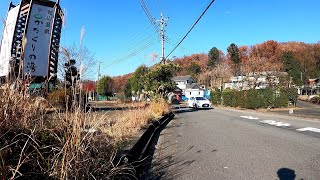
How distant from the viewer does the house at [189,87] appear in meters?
88.1

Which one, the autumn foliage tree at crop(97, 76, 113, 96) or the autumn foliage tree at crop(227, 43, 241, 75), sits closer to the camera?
the autumn foliage tree at crop(97, 76, 113, 96)

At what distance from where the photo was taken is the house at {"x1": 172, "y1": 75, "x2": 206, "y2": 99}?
88131 millimetres

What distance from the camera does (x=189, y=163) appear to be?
22.0ft

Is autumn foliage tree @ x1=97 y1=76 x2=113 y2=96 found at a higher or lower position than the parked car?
higher

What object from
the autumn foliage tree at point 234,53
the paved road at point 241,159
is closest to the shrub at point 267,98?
the paved road at point 241,159

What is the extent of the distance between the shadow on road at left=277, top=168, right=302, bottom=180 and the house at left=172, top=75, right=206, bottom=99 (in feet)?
263

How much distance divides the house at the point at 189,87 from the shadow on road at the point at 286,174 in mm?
80051

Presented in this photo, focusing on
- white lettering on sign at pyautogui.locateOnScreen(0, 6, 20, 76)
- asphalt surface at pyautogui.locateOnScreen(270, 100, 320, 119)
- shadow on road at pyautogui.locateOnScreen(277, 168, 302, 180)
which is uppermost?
white lettering on sign at pyautogui.locateOnScreen(0, 6, 20, 76)

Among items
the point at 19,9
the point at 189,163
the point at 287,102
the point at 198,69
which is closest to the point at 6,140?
the point at 189,163

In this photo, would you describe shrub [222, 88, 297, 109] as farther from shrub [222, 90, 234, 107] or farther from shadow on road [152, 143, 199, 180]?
shadow on road [152, 143, 199, 180]

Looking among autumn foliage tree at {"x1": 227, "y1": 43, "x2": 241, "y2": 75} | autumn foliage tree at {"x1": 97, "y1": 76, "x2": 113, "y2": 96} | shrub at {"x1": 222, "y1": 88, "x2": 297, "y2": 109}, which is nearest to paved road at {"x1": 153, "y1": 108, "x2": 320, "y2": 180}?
shrub at {"x1": 222, "y1": 88, "x2": 297, "y2": 109}

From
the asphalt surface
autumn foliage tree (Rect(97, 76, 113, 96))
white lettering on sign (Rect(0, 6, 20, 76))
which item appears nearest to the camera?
white lettering on sign (Rect(0, 6, 20, 76))

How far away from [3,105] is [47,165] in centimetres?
84

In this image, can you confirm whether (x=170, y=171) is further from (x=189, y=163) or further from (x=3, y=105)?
(x=3, y=105)
